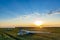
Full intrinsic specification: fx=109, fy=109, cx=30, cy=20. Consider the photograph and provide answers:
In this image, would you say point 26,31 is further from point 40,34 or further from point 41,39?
point 41,39

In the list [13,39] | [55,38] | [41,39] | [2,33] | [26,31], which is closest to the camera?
[55,38]

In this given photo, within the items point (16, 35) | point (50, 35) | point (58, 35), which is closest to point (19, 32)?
point (16, 35)

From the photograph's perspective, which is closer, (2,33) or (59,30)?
(59,30)

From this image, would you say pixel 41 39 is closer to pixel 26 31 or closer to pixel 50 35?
pixel 50 35

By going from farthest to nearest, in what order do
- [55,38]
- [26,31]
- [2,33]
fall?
[2,33] < [26,31] < [55,38]

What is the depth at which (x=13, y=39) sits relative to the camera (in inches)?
273

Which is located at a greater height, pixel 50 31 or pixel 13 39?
pixel 50 31

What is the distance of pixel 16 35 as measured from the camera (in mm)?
7082

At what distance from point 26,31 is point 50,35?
1810mm

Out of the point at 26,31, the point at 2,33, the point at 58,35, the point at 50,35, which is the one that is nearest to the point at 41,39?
the point at 50,35

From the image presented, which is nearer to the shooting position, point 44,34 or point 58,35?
point 58,35

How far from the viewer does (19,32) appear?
732 cm

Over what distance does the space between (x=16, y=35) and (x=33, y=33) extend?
54.0 inches

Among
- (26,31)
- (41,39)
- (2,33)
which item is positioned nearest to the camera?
(41,39)
